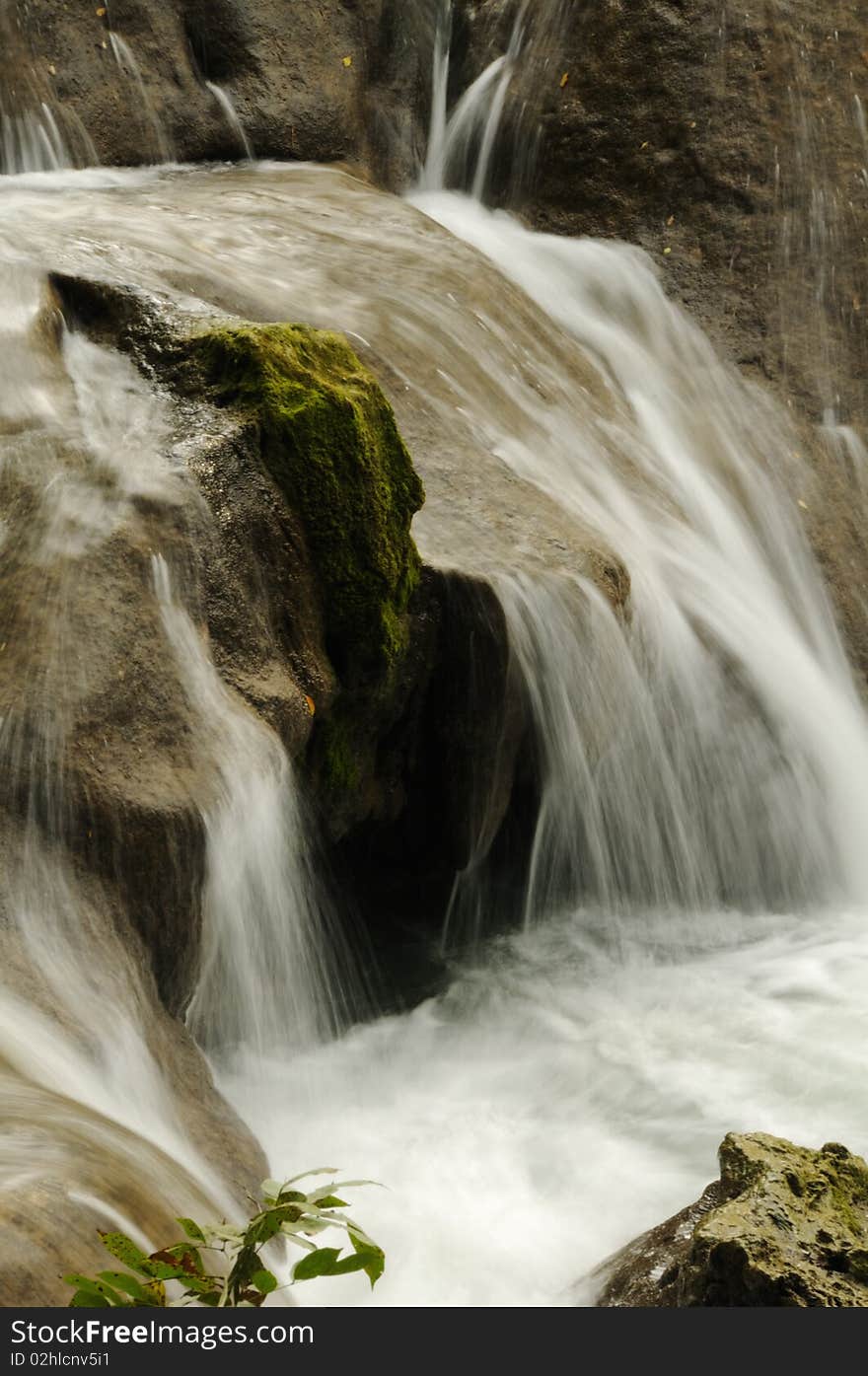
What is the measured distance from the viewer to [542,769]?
565cm

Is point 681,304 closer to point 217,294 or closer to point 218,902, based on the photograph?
point 217,294

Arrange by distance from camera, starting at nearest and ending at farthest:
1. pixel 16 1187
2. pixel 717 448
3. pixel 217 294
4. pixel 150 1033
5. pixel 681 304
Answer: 1. pixel 16 1187
2. pixel 150 1033
3. pixel 217 294
4. pixel 717 448
5. pixel 681 304

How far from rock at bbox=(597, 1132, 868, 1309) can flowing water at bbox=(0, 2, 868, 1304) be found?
0.48m

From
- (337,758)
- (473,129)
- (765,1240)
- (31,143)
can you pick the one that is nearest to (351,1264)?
(765,1240)

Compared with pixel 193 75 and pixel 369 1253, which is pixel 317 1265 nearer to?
pixel 369 1253

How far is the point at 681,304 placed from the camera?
8531 millimetres

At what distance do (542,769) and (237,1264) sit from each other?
11.3 ft

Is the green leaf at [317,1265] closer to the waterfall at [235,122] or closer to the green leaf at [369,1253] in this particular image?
the green leaf at [369,1253]

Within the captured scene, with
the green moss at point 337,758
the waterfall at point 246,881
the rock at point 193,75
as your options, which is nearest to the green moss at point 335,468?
the green moss at point 337,758

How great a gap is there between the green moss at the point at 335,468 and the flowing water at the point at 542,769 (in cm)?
29

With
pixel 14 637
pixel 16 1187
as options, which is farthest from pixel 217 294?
pixel 16 1187

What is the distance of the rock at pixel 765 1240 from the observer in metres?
2.73

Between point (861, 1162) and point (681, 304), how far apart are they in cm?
611

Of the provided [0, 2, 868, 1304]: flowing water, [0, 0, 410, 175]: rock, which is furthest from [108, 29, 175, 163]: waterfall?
[0, 2, 868, 1304]: flowing water
